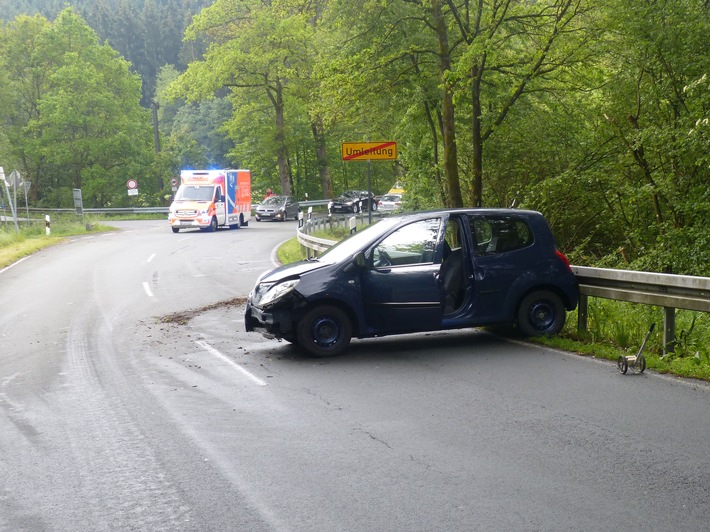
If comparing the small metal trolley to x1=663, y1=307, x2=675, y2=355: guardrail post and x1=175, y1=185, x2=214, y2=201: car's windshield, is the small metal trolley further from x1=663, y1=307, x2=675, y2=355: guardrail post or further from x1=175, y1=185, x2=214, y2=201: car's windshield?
x1=175, y1=185, x2=214, y2=201: car's windshield

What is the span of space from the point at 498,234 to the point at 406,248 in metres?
1.31

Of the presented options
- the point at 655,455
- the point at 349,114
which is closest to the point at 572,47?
the point at 349,114

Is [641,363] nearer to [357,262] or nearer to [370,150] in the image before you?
[357,262]

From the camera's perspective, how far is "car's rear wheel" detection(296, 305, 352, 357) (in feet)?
34.0

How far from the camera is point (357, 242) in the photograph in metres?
11.0

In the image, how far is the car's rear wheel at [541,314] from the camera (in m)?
11.2

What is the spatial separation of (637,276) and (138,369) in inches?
235

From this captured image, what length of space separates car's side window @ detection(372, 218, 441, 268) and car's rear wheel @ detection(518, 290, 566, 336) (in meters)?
1.47

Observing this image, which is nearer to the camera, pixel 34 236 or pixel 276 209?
pixel 34 236

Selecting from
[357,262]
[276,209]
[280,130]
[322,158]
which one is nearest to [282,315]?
[357,262]

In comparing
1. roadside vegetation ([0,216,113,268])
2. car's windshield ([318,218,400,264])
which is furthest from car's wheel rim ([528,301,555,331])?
roadside vegetation ([0,216,113,268])

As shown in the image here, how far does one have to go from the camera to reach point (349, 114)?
21.5m

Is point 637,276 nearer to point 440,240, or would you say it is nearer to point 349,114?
point 440,240

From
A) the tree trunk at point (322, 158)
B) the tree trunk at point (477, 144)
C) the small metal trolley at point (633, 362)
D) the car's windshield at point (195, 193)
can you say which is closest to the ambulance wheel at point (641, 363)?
the small metal trolley at point (633, 362)
